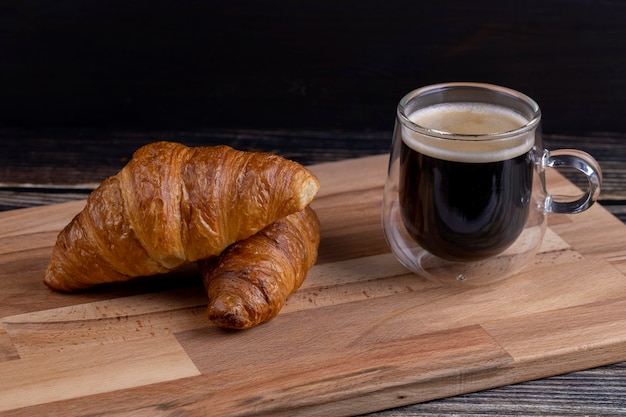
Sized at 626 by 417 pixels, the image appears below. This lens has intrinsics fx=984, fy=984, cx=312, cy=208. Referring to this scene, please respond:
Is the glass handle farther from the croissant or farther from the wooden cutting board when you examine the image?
the croissant

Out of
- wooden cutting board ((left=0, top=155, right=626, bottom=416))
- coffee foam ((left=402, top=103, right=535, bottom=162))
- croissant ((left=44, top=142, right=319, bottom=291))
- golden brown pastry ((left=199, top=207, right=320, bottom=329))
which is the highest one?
coffee foam ((left=402, top=103, right=535, bottom=162))

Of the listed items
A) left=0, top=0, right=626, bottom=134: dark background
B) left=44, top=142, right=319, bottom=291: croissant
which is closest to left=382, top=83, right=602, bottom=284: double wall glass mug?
left=44, top=142, right=319, bottom=291: croissant

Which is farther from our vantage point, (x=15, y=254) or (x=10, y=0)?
(x=10, y=0)

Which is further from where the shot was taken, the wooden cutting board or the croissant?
the croissant

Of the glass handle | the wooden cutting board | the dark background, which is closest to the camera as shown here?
the wooden cutting board

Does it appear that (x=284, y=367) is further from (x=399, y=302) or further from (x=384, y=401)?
(x=399, y=302)

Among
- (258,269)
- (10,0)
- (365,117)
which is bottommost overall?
(365,117)

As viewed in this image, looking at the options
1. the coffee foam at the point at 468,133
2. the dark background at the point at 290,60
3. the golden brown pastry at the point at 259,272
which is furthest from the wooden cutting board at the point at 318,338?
the dark background at the point at 290,60

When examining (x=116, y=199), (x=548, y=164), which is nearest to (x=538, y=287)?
(x=548, y=164)
